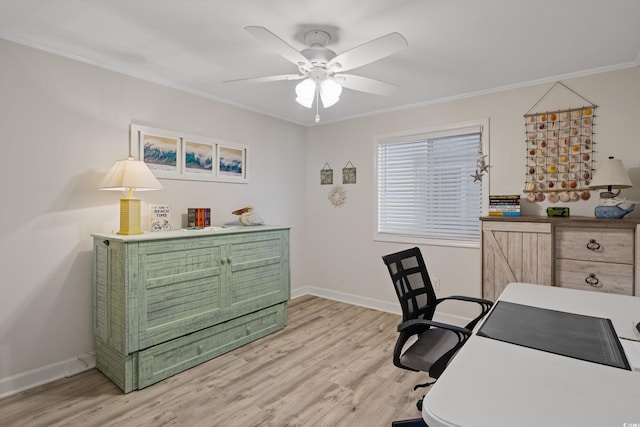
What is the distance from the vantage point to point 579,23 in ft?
6.75

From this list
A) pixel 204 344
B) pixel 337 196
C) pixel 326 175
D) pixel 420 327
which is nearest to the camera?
pixel 420 327

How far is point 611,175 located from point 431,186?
5.10ft

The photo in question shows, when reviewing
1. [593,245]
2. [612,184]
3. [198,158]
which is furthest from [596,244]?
[198,158]

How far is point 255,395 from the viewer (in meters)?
2.27

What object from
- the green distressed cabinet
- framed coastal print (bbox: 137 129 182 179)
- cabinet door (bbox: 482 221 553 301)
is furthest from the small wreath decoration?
framed coastal print (bbox: 137 129 182 179)

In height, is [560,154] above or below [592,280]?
above

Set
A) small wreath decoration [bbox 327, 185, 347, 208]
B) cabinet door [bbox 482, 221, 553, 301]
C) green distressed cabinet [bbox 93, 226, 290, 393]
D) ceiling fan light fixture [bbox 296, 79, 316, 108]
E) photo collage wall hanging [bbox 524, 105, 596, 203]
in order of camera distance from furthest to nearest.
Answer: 1. small wreath decoration [bbox 327, 185, 347, 208]
2. photo collage wall hanging [bbox 524, 105, 596, 203]
3. cabinet door [bbox 482, 221, 553, 301]
4. green distressed cabinet [bbox 93, 226, 290, 393]
5. ceiling fan light fixture [bbox 296, 79, 316, 108]

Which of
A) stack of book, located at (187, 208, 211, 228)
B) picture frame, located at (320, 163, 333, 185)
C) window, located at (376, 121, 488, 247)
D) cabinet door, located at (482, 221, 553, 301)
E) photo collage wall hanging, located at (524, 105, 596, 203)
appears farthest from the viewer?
picture frame, located at (320, 163, 333, 185)

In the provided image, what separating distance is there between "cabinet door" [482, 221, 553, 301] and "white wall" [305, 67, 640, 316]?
1.39 feet

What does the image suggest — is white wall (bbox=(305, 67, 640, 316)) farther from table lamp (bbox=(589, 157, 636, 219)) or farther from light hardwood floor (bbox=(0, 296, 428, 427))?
light hardwood floor (bbox=(0, 296, 428, 427))

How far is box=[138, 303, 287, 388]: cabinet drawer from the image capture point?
7.84 feet

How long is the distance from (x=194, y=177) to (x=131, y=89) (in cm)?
91

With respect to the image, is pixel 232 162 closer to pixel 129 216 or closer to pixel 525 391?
pixel 129 216

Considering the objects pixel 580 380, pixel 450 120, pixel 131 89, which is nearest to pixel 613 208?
pixel 450 120
